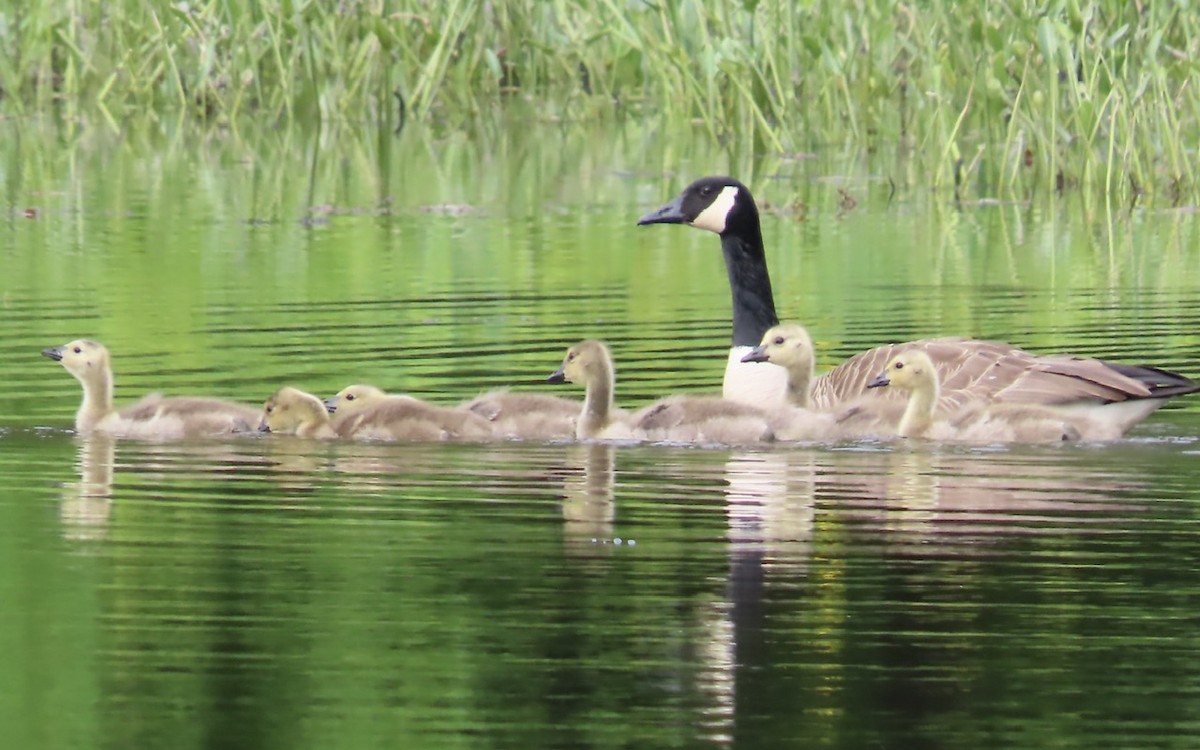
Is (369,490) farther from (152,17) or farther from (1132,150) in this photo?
(152,17)

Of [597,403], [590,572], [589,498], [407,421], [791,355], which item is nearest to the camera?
[590,572]

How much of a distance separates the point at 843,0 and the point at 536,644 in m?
14.4

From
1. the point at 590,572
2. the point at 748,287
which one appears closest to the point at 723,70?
the point at 748,287

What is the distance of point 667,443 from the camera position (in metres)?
9.55

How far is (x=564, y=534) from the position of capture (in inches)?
291

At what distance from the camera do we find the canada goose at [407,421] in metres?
9.57

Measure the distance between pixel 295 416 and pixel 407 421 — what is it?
1.59ft

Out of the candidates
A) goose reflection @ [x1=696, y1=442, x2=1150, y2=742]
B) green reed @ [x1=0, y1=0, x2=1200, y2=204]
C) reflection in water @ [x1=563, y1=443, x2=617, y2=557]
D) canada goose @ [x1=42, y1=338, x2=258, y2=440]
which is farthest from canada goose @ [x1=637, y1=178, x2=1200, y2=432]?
green reed @ [x1=0, y1=0, x2=1200, y2=204]

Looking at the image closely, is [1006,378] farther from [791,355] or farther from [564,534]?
[564,534]

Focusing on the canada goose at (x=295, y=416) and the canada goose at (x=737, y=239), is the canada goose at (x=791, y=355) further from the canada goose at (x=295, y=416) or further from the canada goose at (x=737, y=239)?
the canada goose at (x=295, y=416)

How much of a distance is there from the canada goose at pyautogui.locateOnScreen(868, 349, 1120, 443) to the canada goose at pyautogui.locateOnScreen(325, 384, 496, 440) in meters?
1.52

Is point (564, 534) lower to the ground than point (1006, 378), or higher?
lower

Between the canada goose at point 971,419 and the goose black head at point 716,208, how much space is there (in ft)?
5.81

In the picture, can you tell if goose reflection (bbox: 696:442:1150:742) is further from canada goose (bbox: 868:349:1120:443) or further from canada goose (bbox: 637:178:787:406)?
canada goose (bbox: 637:178:787:406)
